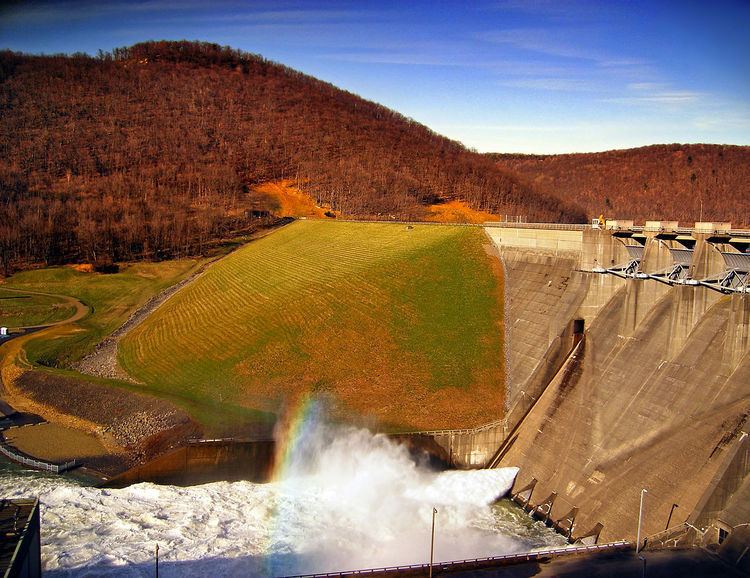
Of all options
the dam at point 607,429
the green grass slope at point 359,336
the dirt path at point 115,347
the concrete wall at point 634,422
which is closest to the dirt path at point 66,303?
the dirt path at point 115,347

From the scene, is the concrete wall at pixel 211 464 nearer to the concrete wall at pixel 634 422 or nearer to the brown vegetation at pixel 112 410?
the brown vegetation at pixel 112 410

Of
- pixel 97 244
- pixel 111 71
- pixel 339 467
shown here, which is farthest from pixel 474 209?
pixel 111 71

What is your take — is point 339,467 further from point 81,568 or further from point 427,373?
point 81,568

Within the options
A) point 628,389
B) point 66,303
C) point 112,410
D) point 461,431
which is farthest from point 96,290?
point 628,389

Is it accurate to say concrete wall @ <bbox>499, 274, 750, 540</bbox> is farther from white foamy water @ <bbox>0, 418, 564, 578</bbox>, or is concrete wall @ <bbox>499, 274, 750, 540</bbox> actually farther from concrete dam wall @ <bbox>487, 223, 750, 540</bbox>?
white foamy water @ <bbox>0, 418, 564, 578</bbox>

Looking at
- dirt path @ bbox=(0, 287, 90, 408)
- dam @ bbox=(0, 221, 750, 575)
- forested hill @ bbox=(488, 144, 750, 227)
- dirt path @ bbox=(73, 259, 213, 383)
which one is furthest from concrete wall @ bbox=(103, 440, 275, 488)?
forested hill @ bbox=(488, 144, 750, 227)

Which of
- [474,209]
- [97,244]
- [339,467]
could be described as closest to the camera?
[339,467]
